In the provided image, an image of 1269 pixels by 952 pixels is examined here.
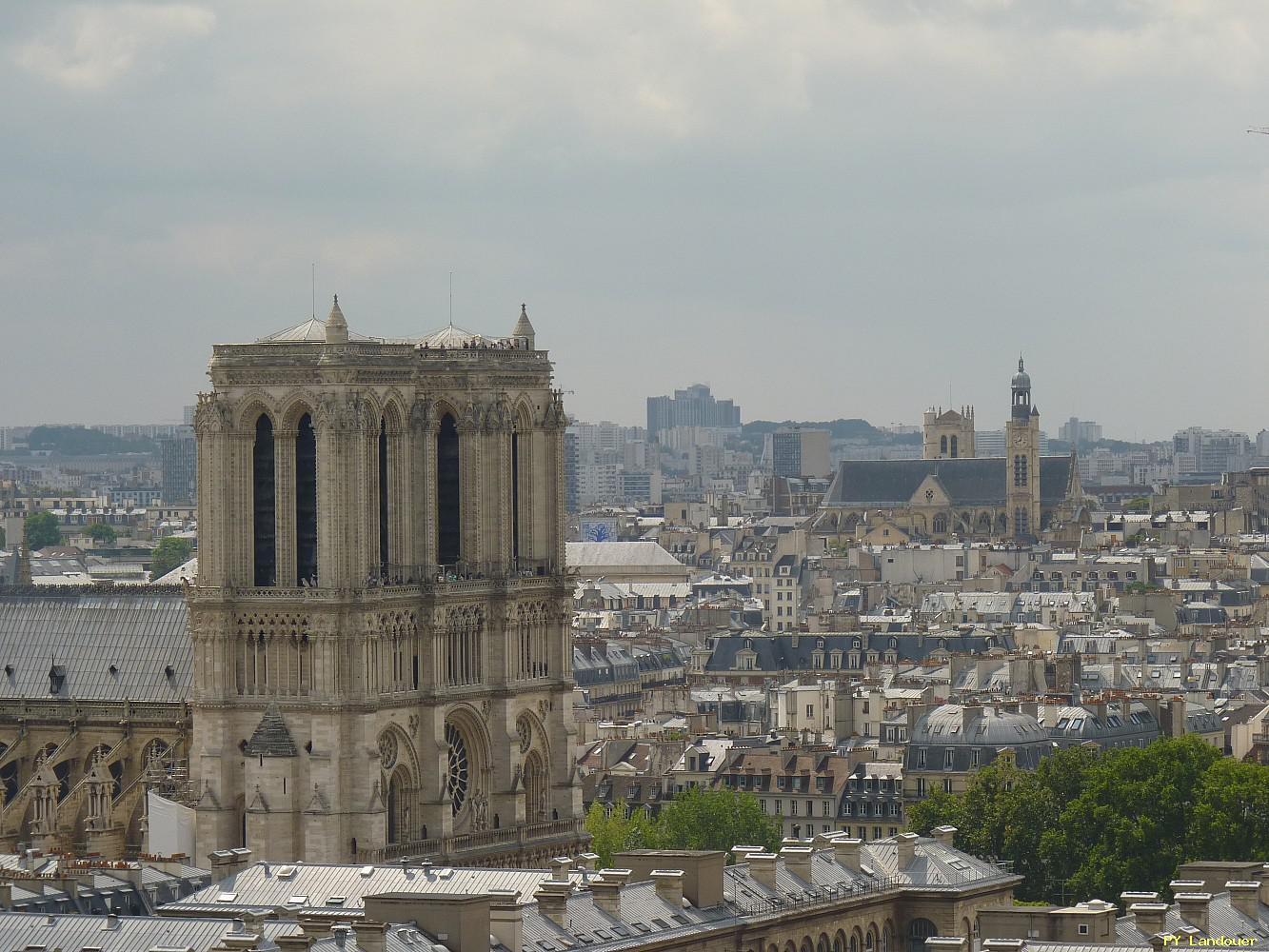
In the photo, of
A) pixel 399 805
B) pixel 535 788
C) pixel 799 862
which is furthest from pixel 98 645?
pixel 799 862

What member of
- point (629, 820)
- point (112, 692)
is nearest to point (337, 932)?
point (112, 692)

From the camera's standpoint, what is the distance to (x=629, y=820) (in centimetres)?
13150

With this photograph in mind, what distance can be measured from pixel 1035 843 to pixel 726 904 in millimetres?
31512

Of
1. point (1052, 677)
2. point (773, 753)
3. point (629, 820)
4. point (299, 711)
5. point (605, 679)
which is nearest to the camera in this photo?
point (299, 711)

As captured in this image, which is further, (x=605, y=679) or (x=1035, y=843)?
(x=605, y=679)

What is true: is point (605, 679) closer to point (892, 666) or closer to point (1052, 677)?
point (892, 666)

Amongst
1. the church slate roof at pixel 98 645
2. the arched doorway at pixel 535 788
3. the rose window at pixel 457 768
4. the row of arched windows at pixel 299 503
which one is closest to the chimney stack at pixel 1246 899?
the row of arched windows at pixel 299 503

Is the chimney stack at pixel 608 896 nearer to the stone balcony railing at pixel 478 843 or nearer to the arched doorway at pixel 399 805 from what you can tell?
the stone balcony railing at pixel 478 843

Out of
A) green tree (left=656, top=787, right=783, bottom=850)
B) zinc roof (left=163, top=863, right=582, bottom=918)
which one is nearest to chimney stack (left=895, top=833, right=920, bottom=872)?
zinc roof (left=163, top=863, right=582, bottom=918)

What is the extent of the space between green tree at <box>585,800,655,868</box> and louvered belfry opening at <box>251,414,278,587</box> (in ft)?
41.0

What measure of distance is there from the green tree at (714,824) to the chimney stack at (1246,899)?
121 feet

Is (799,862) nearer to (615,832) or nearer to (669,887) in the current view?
(669,887)

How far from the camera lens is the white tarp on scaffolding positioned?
10725cm

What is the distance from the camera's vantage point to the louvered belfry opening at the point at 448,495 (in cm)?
11319
